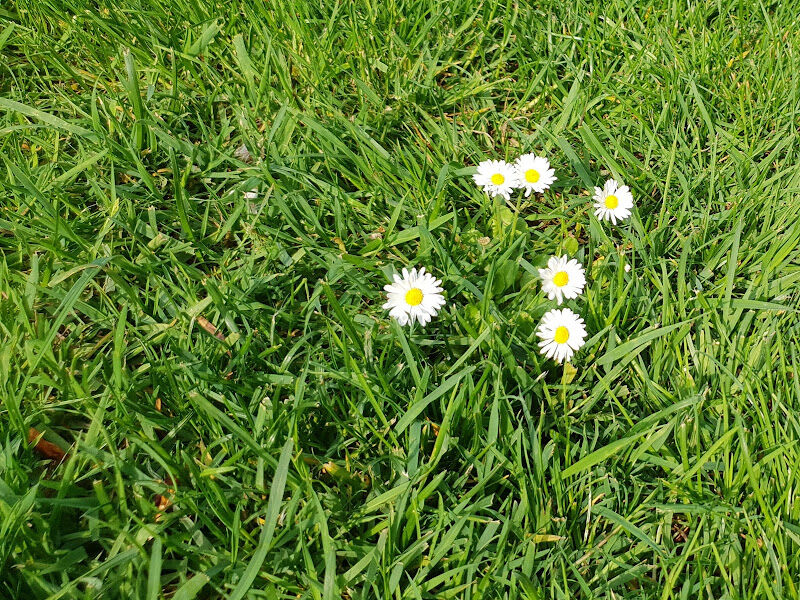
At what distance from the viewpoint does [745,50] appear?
8.38 ft

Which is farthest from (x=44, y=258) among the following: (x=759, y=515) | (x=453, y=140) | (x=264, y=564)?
(x=759, y=515)

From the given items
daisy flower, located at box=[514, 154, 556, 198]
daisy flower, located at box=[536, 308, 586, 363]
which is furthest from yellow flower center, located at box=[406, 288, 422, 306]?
daisy flower, located at box=[514, 154, 556, 198]

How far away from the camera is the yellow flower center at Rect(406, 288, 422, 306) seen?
1824 millimetres

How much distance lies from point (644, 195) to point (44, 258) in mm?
1719

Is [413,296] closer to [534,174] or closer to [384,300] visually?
[384,300]

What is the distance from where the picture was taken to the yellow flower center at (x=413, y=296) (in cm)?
182

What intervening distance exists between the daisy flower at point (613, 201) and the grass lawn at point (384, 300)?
0.23ft

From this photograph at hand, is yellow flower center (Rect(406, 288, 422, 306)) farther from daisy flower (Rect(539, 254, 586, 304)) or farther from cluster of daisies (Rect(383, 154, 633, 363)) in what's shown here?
daisy flower (Rect(539, 254, 586, 304))

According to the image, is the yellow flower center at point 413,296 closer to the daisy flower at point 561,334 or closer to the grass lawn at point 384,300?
the grass lawn at point 384,300

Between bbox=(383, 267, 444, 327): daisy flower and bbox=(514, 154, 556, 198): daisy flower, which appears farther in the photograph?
bbox=(514, 154, 556, 198): daisy flower

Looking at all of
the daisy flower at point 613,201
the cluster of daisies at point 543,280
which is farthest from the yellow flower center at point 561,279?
the daisy flower at point 613,201

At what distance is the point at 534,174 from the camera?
2.07 metres

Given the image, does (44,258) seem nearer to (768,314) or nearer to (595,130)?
(595,130)

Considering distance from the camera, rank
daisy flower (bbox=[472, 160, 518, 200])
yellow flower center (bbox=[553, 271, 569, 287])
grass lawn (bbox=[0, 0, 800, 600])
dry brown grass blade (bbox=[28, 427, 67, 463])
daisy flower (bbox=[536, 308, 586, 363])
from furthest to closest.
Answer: daisy flower (bbox=[472, 160, 518, 200]) < yellow flower center (bbox=[553, 271, 569, 287]) < daisy flower (bbox=[536, 308, 586, 363]) < dry brown grass blade (bbox=[28, 427, 67, 463]) < grass lawn (bbox=[0, 0, 800, 600])
